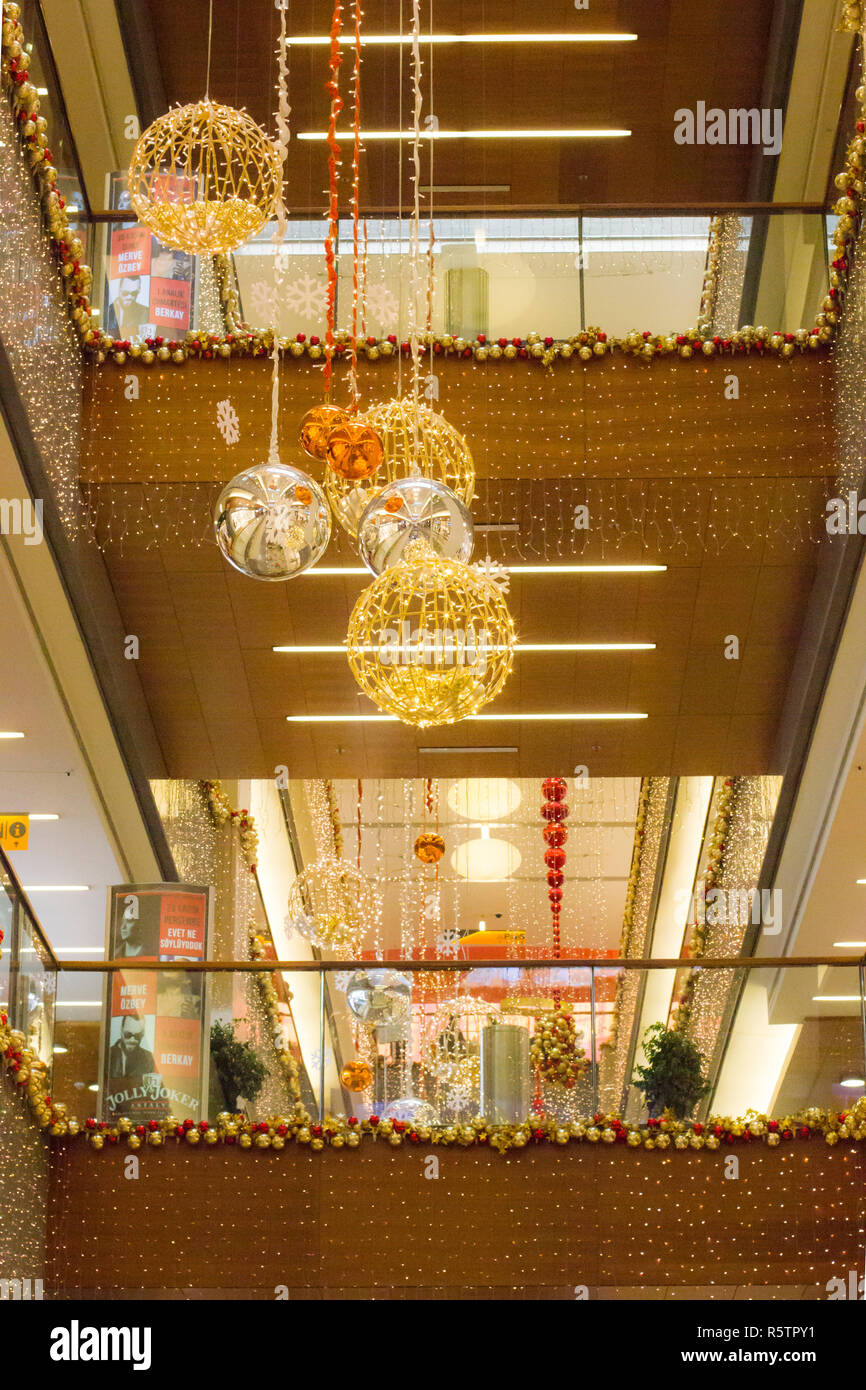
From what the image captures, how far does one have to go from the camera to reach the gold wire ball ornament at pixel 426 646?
15.5ft

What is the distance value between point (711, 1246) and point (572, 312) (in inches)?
190

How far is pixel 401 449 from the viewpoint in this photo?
243 inches

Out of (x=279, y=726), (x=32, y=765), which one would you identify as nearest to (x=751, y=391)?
(x=279, y=726)

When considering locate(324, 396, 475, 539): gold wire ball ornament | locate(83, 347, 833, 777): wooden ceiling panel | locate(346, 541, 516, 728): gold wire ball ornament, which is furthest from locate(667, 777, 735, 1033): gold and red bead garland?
locate(346, 541, 516, 728): gold wire ball ornament

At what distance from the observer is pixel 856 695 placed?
9266mm

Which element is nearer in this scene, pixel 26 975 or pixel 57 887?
pixel 26 975

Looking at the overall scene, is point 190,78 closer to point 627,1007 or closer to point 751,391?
point 751,391

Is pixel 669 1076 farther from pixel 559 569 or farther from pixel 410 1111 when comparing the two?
pixel 559 569

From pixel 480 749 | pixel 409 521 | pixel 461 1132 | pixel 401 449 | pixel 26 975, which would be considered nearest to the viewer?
pixel 409 521

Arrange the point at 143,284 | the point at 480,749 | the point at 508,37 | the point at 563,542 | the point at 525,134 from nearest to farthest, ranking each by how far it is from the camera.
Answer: the point at 143,284 < the point at 563,542 < the point at 508,37 < the point at 525,134 < the point at 480,749

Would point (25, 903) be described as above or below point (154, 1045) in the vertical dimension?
above

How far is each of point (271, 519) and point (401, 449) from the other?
168 centimetres

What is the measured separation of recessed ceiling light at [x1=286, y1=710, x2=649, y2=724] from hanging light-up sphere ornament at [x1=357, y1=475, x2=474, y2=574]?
247 inches

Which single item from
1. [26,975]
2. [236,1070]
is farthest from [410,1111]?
[26,975]
